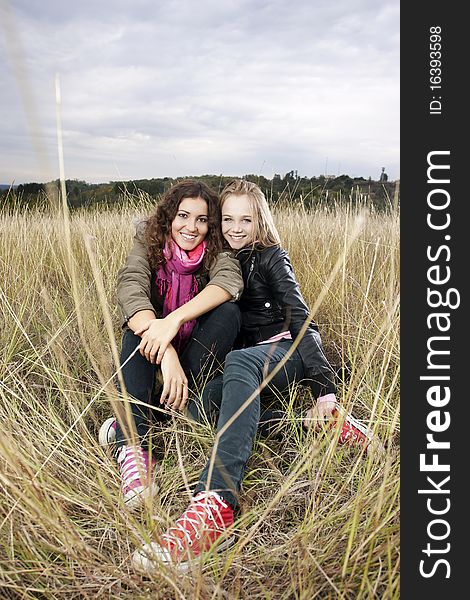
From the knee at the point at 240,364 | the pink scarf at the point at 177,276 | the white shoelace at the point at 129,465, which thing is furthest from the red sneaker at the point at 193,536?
the pink scarf at the point at 177,276

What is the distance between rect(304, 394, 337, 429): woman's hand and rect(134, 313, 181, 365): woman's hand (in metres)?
0.46

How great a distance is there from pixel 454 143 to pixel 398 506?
753 mm

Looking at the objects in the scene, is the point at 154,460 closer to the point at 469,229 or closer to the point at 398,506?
the point at 398,506

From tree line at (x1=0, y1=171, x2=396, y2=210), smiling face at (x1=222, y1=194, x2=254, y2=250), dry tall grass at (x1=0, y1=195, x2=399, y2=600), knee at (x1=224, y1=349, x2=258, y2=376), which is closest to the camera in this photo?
dry tall grass at (x1=0, y1=195, x2=399, y2=600)

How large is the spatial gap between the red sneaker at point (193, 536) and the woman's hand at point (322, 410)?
1.32 ft

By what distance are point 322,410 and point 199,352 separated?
0.41 meters

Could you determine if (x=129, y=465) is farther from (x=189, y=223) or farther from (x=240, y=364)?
(x=189, y=223)

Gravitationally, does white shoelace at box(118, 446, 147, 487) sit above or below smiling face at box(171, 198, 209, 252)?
below

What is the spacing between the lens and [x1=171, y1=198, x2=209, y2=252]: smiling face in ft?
6.10

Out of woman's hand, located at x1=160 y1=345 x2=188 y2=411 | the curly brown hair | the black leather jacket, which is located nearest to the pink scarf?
the curly brown hair

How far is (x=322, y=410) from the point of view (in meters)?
1.59

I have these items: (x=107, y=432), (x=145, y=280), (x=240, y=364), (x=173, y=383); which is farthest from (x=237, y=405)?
(x=145, y=280)

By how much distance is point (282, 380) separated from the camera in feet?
5.51

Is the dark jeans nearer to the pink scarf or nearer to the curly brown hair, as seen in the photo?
the pink scarf
